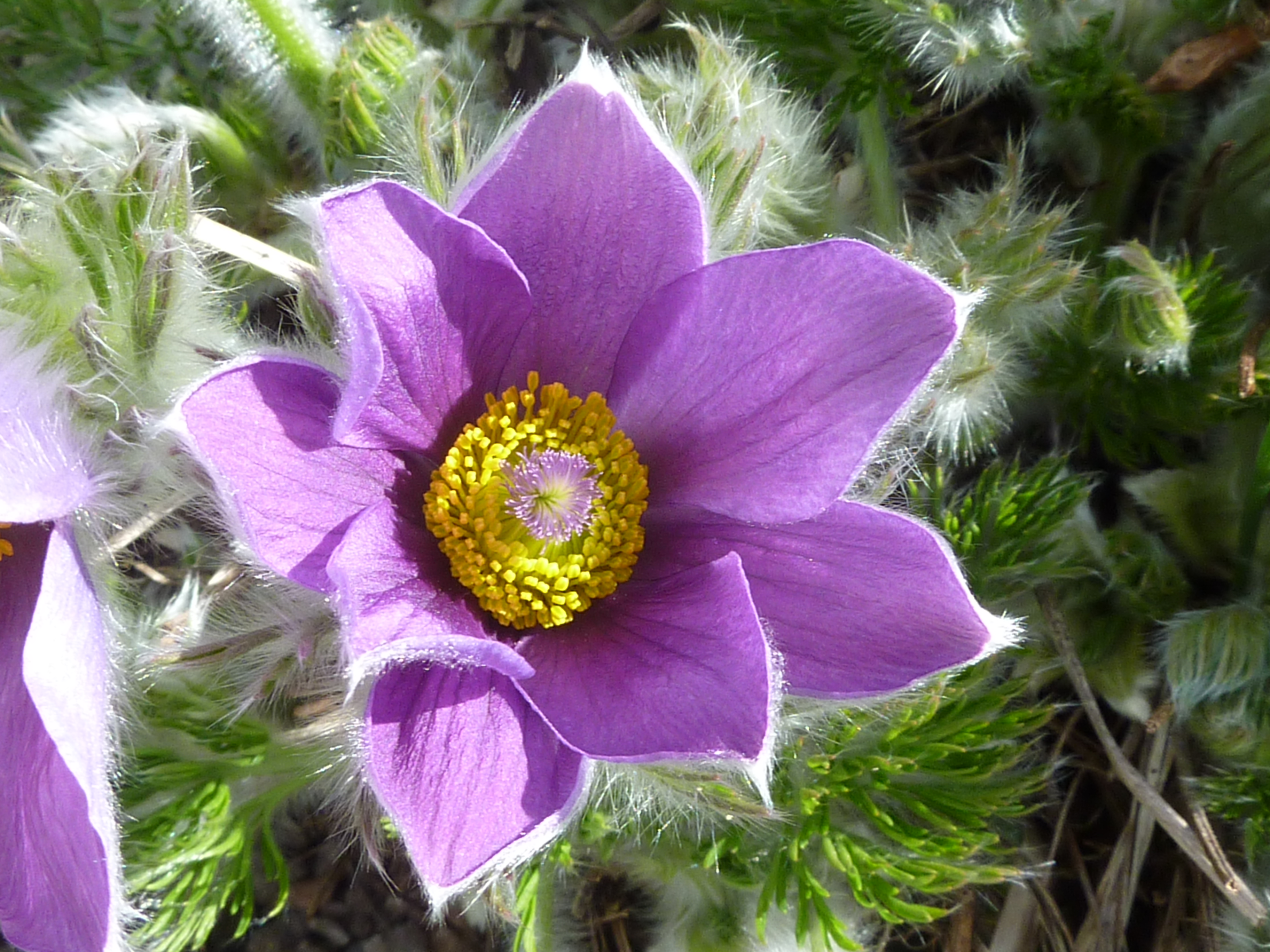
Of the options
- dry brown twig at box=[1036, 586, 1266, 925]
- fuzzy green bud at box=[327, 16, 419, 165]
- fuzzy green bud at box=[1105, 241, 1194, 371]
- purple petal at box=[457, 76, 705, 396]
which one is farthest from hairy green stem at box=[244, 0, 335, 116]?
dry brown twig at box=[1036, 586, 1266, 925]

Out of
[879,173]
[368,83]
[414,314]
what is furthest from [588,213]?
[879,173]

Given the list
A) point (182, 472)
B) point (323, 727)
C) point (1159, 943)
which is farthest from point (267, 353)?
point (1159, 943)

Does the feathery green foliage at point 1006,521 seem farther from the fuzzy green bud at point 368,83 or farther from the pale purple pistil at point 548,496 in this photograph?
the fuzzy green bud at point 368,83

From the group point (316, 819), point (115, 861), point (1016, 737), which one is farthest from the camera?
point (316, 819)

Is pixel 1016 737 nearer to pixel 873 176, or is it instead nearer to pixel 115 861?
pixel 873 176

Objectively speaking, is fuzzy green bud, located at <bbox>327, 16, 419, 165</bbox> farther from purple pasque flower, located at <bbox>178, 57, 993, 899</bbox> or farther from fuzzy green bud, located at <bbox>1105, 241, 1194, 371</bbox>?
fuzzy green bud, located at <bbox>1105, 241, 1194, 371</bbox>
